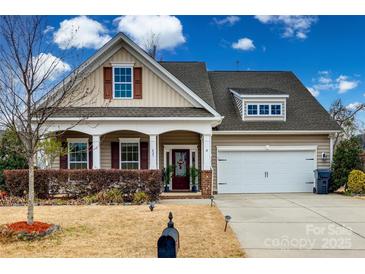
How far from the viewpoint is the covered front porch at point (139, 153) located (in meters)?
15.7

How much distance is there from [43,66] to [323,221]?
7.92 metres

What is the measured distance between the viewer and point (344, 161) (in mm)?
15578

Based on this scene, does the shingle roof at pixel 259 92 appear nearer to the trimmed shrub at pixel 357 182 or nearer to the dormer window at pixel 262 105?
the dormer window at pixel 262 105

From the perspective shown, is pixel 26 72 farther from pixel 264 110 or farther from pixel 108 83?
pixel 264 110

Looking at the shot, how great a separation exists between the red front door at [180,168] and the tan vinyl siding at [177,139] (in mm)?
416

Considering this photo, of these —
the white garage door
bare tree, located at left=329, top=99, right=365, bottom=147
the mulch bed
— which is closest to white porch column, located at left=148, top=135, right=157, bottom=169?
the white garage door

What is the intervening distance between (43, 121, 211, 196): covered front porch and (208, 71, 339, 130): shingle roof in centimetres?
172

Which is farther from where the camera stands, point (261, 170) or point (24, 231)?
point (261, 170)

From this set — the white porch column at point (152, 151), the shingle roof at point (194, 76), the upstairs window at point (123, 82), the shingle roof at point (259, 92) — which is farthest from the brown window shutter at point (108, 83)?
the shingle roof at point (259, 92)

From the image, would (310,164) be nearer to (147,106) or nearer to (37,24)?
(147,106)

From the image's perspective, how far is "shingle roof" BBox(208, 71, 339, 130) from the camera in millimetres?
16406

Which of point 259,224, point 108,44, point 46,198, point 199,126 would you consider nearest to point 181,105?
point 199,126

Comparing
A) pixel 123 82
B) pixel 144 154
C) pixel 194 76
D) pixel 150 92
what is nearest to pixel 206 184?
Result: pixel 144 154

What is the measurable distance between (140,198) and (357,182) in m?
8.74
